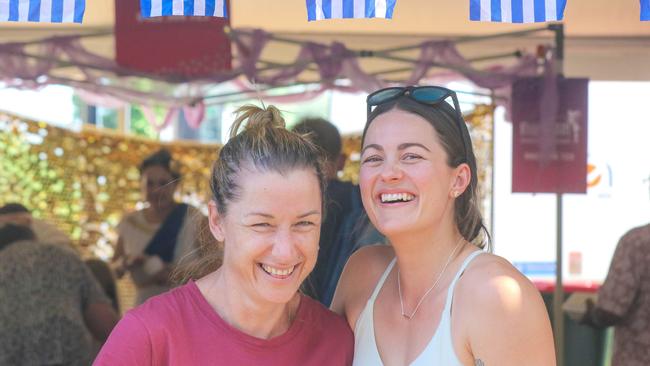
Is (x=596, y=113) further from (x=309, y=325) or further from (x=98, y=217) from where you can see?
(x=309, y=325)

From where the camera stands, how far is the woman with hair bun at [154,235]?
5.34 m

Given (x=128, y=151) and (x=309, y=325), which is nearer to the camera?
(x=309, y=325)

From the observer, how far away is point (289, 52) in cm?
630

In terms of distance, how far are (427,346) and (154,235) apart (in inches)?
147

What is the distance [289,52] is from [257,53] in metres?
0.52

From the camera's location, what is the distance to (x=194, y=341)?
1.89 metres

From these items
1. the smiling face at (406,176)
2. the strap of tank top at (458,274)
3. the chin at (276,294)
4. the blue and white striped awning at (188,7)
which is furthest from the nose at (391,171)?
the blue and white striped awning at (188,7)

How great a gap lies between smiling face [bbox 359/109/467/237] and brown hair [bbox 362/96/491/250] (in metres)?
0.02

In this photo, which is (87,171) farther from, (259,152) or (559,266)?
(259,152)

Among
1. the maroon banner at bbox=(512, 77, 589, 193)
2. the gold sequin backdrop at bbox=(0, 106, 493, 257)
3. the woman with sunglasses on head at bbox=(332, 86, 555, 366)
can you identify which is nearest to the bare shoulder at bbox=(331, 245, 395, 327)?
the woman with sunglasses on head at bbox=(332, 86, 555, 366)

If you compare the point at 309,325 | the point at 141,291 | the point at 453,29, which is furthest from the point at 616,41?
the point at 309,325

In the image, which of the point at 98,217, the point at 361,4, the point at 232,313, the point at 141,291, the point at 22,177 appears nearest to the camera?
the point at 232,313

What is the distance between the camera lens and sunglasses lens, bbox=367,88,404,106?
86.7 inches

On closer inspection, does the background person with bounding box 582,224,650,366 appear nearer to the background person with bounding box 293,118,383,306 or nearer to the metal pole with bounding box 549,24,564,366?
the metal pole with bounding box 549,24,564,366
